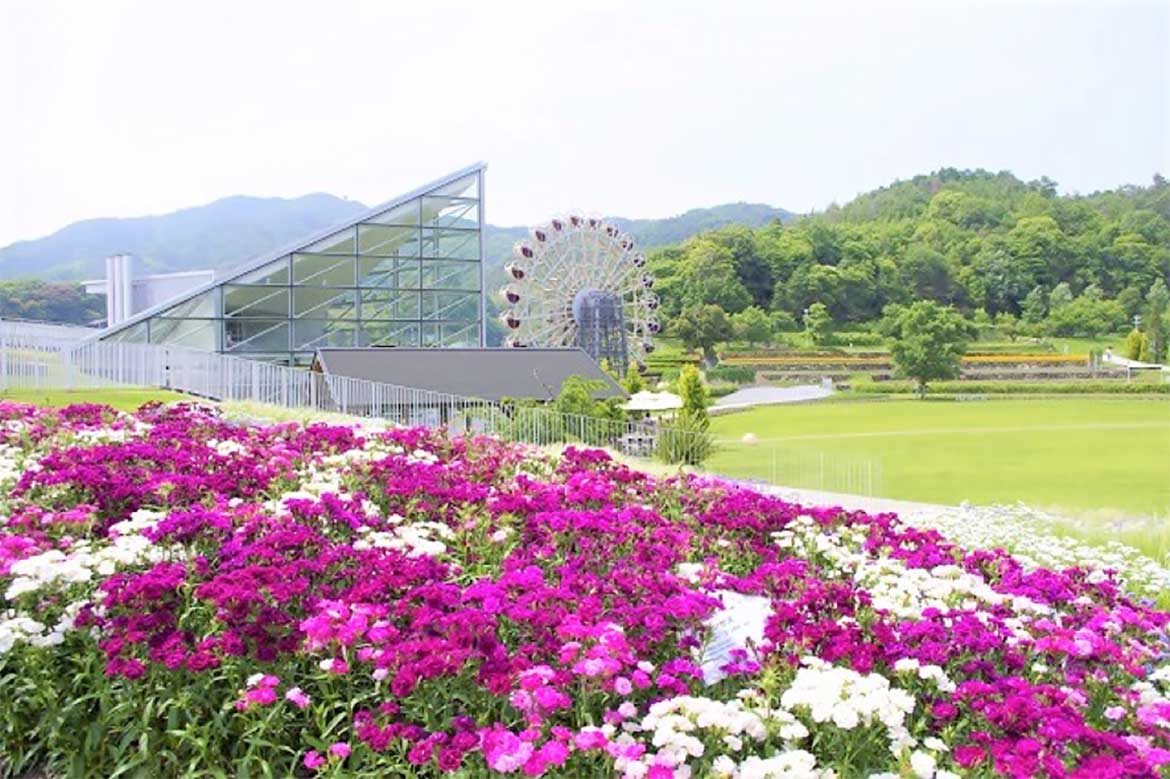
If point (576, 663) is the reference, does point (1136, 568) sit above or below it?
below

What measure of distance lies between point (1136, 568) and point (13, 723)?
20.6ft

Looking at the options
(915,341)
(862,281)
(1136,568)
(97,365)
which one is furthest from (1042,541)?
(862,281)

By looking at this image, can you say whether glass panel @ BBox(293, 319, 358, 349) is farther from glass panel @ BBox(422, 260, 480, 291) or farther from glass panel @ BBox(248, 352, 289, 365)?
glass panel @ BBox(422, 260, 480, 291)

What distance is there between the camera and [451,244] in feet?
95.6

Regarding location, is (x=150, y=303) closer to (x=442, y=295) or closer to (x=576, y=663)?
(x=442, y=295)

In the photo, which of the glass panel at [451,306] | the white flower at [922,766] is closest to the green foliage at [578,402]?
the glass panel at [451,306]

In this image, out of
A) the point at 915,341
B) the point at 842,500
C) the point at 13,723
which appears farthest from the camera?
the point at 915,341

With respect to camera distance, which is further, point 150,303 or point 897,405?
point 897,405

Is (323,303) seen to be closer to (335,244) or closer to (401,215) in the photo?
(335,244)

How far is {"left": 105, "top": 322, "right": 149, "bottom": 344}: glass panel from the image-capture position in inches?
906

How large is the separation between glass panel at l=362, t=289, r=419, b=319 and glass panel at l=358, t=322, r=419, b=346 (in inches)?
9.1

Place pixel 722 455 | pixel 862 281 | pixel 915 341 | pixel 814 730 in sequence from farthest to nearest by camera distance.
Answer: pixel 862 281 < pixel 915 341 < pixel 722 455 < pixel 814 730

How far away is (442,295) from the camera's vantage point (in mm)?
29188

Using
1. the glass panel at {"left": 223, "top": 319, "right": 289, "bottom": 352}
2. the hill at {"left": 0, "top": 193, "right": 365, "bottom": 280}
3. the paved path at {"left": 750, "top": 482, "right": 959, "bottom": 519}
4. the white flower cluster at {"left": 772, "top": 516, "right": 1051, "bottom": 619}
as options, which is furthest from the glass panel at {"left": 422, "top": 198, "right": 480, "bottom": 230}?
the hill at {"left": 0, "top": 193, "right": 365, "bottom": 280}
